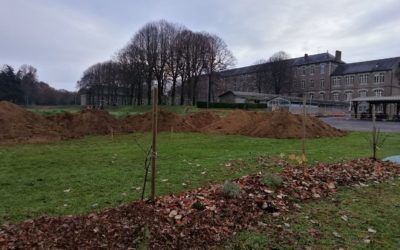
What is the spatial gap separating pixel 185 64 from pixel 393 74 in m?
47.5

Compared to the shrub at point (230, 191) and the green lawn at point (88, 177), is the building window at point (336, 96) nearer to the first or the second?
the green lawn at point (88, 177)

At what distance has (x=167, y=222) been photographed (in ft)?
15.8

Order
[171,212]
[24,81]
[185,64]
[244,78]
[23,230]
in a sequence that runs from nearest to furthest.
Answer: [23,230], [171,212], [185,64], [24,81], [244,78]

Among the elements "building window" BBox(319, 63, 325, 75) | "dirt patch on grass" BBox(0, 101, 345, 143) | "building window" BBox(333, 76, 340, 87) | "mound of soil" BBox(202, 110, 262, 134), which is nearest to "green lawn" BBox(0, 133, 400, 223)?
"dirt patch on grass" BBox(0, 101, 345, 143)

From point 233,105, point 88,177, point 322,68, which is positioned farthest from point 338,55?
point 88,177

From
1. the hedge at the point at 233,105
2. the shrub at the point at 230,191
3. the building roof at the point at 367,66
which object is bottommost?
the shrub at the point at 230,191

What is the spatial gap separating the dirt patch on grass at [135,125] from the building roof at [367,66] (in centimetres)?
6747

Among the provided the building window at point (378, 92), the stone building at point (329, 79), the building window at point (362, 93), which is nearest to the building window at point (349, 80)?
the stone building at point (329, 79)

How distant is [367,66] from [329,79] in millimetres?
10312

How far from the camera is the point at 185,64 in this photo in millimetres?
72688

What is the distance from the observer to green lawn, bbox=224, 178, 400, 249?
450 centimetres

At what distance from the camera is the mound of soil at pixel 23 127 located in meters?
20.7

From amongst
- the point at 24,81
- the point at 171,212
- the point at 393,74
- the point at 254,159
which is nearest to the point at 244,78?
the point at 393,74

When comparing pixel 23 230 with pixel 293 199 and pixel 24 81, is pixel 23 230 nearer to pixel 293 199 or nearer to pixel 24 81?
pixel 293 199
